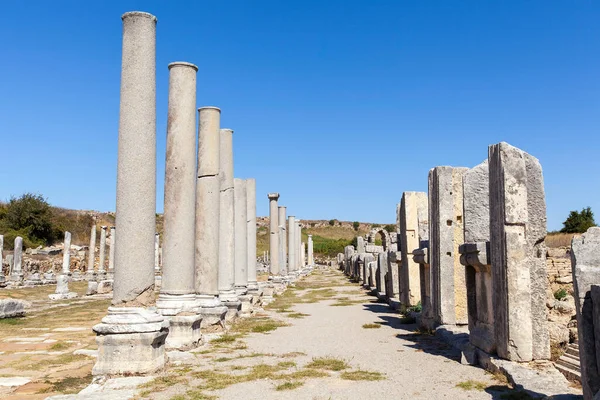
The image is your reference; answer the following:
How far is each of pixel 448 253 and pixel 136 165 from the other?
562 centimetres

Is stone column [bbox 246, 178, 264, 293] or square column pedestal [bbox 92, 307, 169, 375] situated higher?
stone column [bbox 246, 178, 264, 293]

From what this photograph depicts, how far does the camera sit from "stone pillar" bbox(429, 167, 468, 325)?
9.31 meters

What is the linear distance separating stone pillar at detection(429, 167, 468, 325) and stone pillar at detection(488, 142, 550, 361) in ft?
9.54

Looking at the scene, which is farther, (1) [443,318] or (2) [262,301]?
(2) [262,301]

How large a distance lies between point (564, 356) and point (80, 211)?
71902mm

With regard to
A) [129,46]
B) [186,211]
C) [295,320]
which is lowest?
[295,320]

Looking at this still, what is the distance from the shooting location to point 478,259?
6848 mm

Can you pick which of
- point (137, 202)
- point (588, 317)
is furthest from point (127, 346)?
point (588, 317)

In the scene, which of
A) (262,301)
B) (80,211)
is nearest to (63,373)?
(262,301)

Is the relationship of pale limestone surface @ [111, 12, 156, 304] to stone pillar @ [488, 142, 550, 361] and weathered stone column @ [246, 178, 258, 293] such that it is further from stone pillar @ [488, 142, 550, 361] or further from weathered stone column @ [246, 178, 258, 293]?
weathered stone column @ [246, 178, 258, 293]

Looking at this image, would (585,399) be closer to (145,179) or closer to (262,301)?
(145,179)

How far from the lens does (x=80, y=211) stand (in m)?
70.0

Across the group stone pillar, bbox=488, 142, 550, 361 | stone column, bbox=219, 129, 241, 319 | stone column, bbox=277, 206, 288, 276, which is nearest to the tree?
stone column, bbox=277, 206, 288, 276

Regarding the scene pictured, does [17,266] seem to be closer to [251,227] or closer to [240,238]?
[251,227]
